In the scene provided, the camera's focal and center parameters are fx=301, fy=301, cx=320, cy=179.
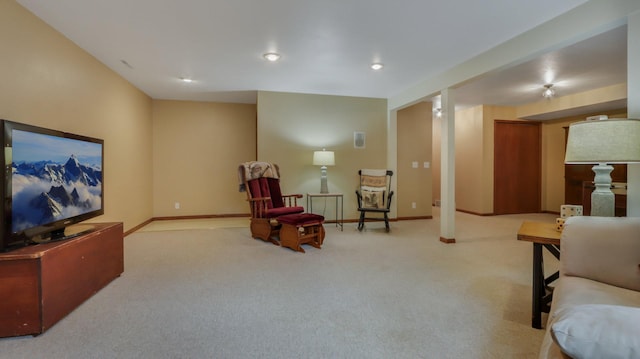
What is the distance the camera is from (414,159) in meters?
6.07

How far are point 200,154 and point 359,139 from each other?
315 centimetres

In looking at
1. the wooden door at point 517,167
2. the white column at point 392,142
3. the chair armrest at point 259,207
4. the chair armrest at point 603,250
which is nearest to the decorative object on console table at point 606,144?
the chair armrest at point 603,250

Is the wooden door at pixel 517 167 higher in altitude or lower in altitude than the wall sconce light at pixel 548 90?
lower

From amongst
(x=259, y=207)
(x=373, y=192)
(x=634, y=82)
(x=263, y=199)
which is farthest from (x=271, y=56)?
(x=634, y=82)

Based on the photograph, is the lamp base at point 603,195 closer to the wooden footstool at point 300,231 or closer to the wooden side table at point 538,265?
the wooden side table at point 538,265

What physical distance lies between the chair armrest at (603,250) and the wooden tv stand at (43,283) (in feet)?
10.3

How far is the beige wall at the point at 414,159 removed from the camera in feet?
19.7

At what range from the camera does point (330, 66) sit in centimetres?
391

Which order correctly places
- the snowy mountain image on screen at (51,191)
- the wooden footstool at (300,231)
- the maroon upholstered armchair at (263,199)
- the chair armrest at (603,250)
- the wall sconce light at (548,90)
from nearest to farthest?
the chair armrest at (603,250) < the snowy mountain image on screen at (51,191) < the wooden footstool at (300,231) < the maroon upholstered armchair at (263,199) < the wall sconce light at (548,90)

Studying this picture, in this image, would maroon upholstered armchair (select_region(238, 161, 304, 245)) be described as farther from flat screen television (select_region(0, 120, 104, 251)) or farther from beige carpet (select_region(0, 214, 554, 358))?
flat screen television (select_region(0, 120, 104, 251))

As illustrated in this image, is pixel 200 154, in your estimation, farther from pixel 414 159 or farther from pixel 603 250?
pixel 603 250

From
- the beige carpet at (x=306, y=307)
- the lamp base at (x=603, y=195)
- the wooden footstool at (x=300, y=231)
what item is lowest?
the beige carpet at (x=306, y=307)

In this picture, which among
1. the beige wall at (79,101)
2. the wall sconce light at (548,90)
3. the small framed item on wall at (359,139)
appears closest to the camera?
the beige wall at (79,101)

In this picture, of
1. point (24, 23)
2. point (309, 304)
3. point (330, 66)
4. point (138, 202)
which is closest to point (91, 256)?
point (309, 304)
